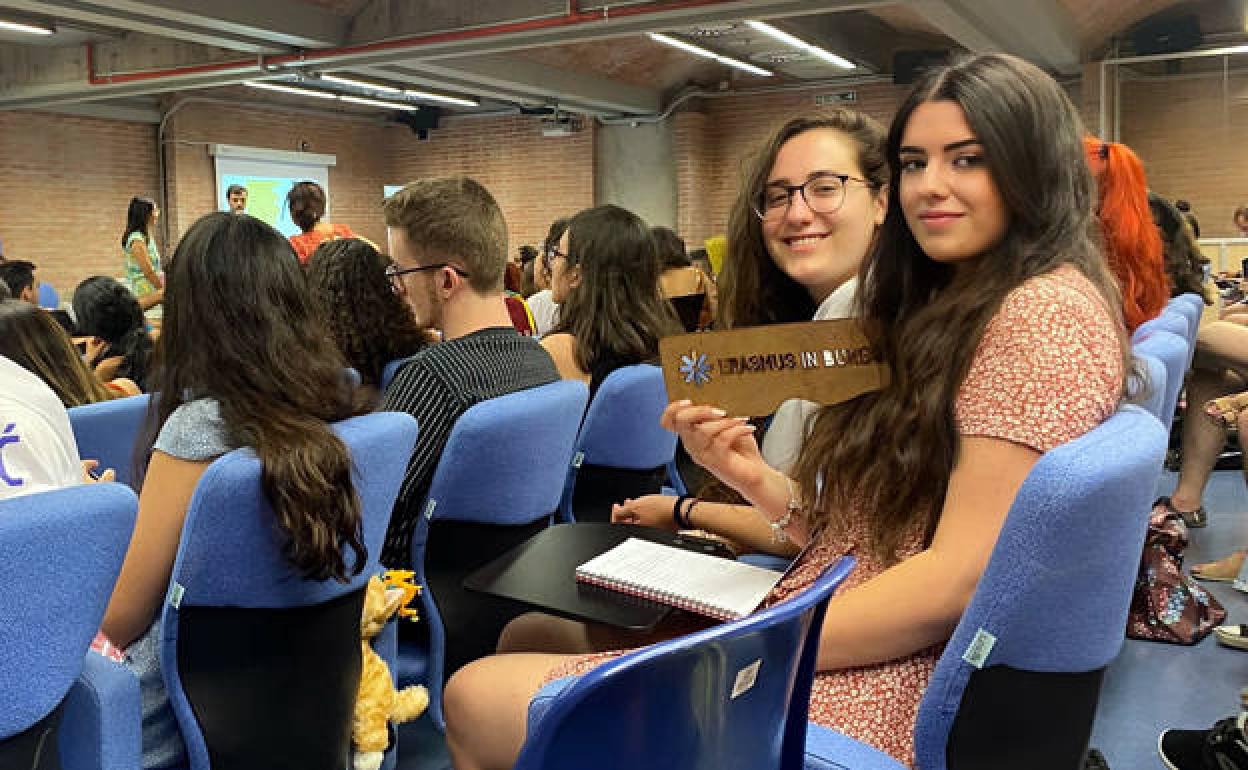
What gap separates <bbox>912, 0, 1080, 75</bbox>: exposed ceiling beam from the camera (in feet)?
25.8

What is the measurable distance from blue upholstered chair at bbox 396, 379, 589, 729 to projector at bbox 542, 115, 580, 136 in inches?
440

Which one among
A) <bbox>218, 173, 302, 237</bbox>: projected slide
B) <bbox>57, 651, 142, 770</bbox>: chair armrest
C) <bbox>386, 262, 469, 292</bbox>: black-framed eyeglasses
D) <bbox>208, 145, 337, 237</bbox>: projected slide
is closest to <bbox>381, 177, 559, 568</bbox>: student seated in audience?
<bbox>386, 262, 469, 292</bbox>: black-framed eyeglasses

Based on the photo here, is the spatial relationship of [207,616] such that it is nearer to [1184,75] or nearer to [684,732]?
[684,732]

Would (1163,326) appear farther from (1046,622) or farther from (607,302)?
(1046,622)

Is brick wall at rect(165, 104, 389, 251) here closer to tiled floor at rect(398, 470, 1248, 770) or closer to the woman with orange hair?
tiled floor at rect(398, 470, 1248, 770)

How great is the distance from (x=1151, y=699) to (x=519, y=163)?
42.4ft

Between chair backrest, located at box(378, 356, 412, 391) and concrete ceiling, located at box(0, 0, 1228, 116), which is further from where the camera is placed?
concrete ceiling, located at box(0, 0, 1228, 116)

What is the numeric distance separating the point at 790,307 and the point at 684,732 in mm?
1359

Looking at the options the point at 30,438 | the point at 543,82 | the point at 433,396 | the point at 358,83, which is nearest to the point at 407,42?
the point at 358,83

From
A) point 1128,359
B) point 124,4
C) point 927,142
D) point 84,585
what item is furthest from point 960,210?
point 124,4

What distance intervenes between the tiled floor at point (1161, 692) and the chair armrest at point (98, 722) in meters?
2.23

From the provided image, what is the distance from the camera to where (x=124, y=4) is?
6695 millimetres

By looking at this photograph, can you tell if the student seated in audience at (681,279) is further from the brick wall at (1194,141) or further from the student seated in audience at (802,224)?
the brick wall at (1194,141)

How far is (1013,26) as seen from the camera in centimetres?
865
